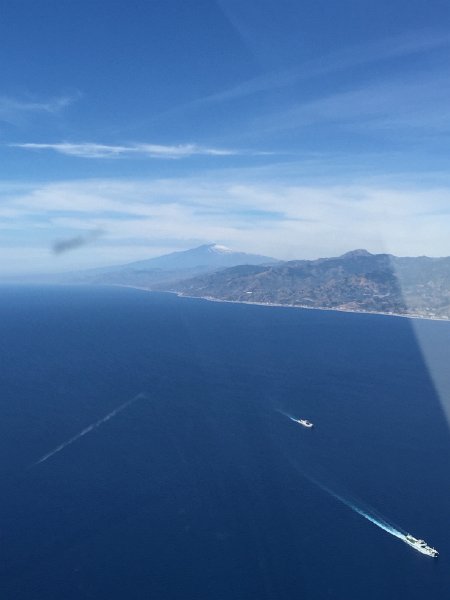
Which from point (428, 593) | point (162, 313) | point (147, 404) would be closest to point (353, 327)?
point (162, 313)

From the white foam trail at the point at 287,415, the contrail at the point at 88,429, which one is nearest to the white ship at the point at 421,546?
the white foam trail at the point at 287,415

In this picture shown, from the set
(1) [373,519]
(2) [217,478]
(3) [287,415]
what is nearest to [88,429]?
(2) [217,478]

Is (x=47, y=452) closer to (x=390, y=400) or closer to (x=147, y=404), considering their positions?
(x=147, y=404)

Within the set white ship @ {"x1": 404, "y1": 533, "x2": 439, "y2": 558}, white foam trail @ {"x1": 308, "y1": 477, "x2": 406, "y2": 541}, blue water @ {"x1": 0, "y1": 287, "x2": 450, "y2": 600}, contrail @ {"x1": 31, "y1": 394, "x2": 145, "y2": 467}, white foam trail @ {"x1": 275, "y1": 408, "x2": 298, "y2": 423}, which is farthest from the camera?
white foam trail @ {"x1": 275, "y1": 408, "x2": 298, "y2": 423}

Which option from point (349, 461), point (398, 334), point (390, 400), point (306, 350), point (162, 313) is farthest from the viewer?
point (162, 313)

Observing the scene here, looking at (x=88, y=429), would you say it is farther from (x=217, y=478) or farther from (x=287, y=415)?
(x=287, y=415)

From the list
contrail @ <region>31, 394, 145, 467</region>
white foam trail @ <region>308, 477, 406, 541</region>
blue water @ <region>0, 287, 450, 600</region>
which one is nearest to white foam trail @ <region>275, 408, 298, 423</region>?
blue water @ <region>0, 287, 450, 600</region>

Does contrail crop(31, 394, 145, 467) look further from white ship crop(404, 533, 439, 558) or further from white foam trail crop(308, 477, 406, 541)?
white ship crop(404, 533, 439, 558)

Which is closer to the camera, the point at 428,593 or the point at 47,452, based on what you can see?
the point at 428,593
